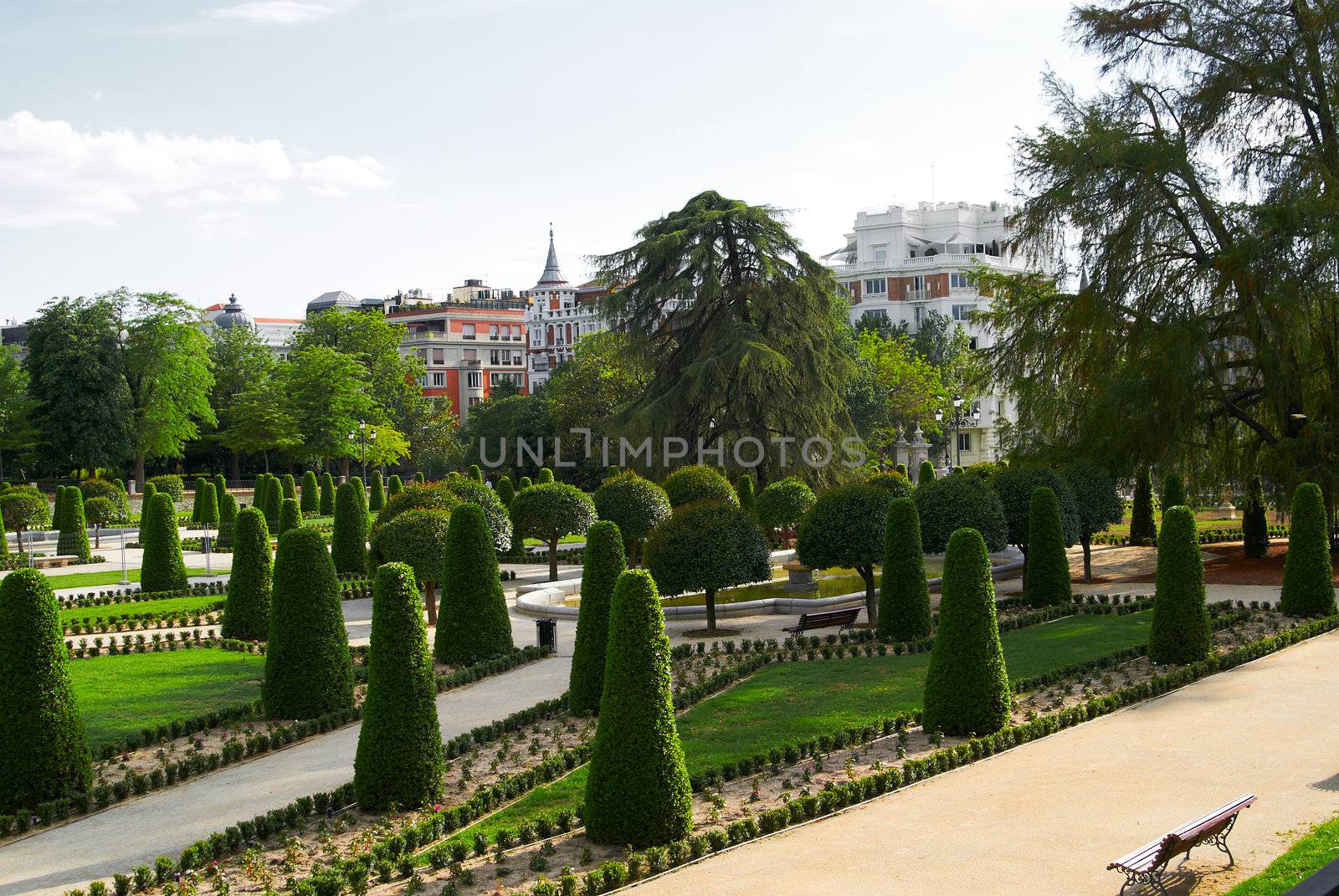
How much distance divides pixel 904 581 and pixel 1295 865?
9729 mm

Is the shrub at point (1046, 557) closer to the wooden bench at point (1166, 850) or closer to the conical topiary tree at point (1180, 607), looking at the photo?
the conical topiary tree at point (1180, 607)

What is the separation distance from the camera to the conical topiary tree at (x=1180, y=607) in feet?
52.2

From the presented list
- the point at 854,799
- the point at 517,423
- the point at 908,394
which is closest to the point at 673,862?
the point at 854,799

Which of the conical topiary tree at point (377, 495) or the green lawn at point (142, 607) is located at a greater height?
the conical topiary tree at point (377, 495)

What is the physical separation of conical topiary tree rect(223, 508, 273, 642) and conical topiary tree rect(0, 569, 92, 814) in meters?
8.32

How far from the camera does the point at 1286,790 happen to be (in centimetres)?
1018

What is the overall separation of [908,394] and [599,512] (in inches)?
1598

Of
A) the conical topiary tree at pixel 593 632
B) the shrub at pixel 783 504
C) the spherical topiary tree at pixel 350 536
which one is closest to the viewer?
the conical topiary tree at pixel 593 632

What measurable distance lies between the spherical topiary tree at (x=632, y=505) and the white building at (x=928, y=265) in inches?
2225

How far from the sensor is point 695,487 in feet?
92.0

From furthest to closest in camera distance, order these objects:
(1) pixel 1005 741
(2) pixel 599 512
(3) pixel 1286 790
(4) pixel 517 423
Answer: (4) pixel 517 423 < (2) pixel 599 512 < (1) pixel 1005 741 < (3) pixel 1286 790

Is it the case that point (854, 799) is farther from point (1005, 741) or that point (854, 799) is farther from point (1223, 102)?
point (1223, 102)

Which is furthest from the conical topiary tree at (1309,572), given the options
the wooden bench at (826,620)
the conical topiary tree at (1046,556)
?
the wooden bench at (826,620)

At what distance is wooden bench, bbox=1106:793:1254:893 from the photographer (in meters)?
7.75
